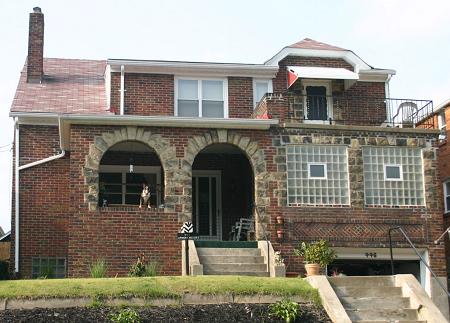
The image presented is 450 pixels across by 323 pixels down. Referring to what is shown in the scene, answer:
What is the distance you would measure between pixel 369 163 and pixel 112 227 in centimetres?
708

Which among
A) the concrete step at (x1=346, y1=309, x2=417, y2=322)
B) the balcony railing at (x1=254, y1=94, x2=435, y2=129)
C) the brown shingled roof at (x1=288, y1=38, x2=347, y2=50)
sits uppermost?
the brown shingled roof at (x1=288, y1=38, x2=347, y2=50)

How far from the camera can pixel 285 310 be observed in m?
15.1

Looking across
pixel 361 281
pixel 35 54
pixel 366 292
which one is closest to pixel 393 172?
pixel 361 281

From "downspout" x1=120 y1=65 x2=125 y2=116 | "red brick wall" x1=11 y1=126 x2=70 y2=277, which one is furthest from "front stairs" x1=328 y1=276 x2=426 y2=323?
"downspout" x1=120 y1=65 x2=125 y2=116

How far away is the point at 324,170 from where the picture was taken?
21.9 m

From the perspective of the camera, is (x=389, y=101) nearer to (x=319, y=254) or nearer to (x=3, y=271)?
(x=319, y=254)

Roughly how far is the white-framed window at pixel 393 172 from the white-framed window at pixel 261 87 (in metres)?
5.05

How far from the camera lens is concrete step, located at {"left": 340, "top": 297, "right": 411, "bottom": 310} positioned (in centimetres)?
1608

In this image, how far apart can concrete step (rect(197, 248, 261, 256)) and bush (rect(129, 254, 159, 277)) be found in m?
1.16

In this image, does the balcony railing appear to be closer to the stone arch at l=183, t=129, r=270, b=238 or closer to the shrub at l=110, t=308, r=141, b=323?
the stone arch at l=183, t=129, r=270, b=238

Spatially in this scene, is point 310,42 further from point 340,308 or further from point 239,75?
point 340,308

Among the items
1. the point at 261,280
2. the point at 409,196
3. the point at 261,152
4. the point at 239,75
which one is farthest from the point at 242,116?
the point at 261,280

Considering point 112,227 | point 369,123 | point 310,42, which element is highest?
point 310,42

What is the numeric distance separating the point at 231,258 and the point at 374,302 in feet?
15.0
